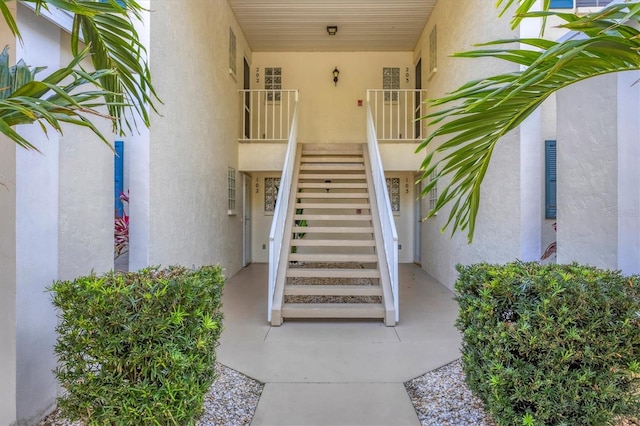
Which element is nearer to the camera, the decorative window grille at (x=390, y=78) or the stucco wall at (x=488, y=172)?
the stucco wall at (x=488, y=172)

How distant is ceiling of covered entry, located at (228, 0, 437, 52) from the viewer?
6.96m

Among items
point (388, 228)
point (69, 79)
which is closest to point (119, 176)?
point (69, 79)

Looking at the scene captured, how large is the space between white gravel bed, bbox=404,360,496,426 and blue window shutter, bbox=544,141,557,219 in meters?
2.20

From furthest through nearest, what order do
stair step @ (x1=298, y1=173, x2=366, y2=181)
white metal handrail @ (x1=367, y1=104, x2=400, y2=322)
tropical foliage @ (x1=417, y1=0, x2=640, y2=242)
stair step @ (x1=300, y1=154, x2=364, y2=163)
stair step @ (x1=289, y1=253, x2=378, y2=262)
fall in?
1. stair step @ (x1=300, y1=154, x2=364, y2=163)
2. stair step @ (x1=298, y1=173, x2=366, y2=181)
3. stair step @ (x1=289, y1=253, x2=378, y2=262)
4. white metal handrail @ (x1=367, y1=104, x2=400, y2=322)
5. tropical foliage @ (x1=417, y1=0, x2=640, y2=242)

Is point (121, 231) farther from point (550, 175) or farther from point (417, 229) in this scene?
point (417, 229)

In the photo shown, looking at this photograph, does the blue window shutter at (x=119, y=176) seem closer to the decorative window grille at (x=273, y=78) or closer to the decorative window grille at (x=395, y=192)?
the decorative window grille at (x=273, y=78)

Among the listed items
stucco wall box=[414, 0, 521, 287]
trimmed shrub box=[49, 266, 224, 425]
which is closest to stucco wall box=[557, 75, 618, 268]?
stucco wall box=[414, 0, 521, 287]

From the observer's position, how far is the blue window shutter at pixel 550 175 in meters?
4.02

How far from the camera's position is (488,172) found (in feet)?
15.3

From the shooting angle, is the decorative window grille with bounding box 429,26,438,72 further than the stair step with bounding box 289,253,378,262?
Yes

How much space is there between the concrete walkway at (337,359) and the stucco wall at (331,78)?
5389 mm

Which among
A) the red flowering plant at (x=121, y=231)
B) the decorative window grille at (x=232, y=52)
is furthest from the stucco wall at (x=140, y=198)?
the decorative window grille at (x=232, y=52)

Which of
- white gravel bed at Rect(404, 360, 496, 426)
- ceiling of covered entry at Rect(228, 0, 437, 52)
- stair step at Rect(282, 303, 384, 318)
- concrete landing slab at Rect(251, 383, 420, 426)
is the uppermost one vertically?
ceiling of covered entry at Rect(228, 0, 437, 52)

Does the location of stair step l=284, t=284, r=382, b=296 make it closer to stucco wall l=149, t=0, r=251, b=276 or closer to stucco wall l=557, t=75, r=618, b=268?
stucco wall l=149, t=0, r=251, b=276
